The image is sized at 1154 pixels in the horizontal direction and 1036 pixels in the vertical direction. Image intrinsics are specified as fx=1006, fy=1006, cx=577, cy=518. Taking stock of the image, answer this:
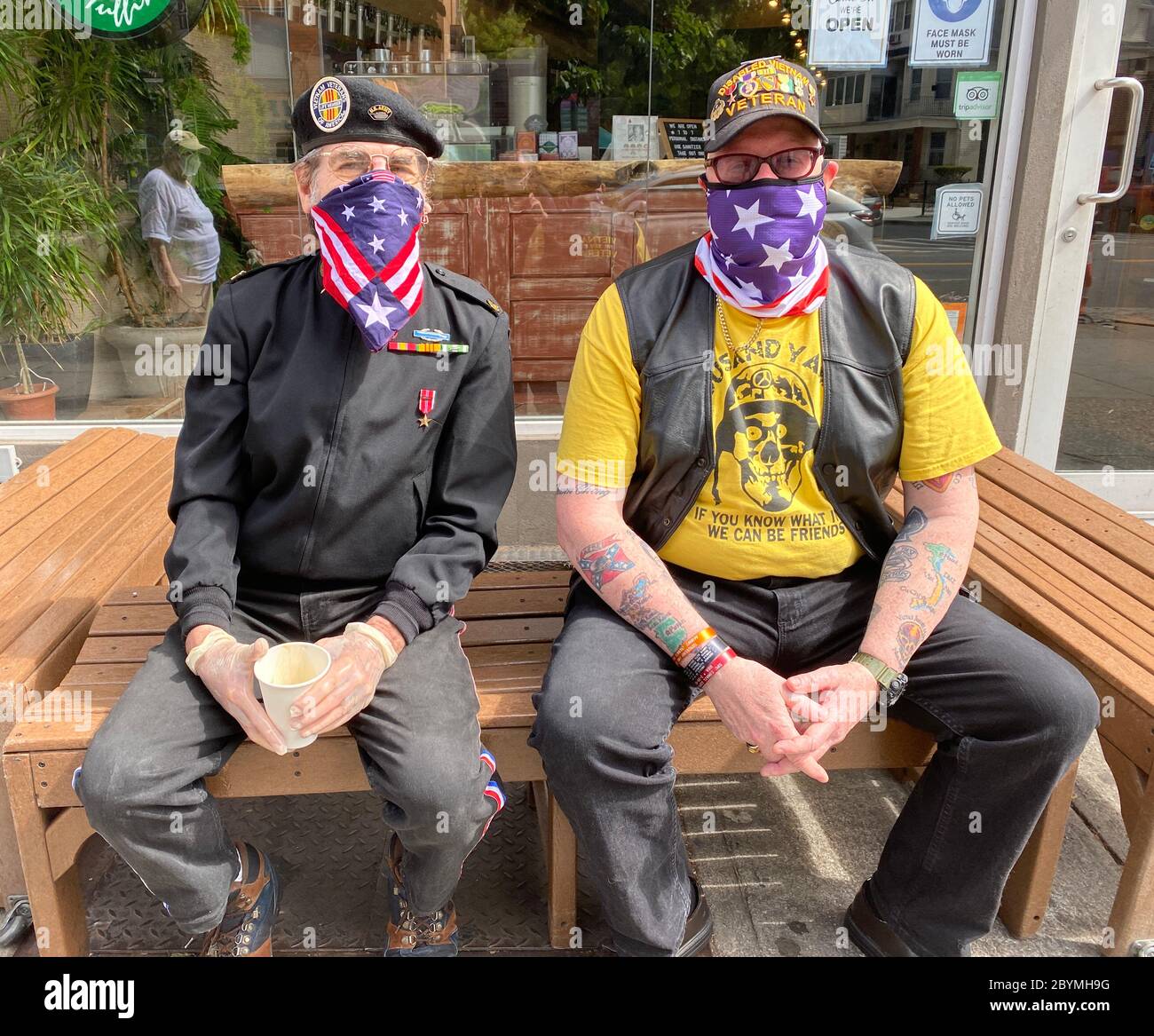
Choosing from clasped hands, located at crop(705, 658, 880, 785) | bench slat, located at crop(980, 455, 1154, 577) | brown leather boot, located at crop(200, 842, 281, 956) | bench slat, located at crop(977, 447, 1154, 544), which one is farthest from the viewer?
bench slat, located at crop(977, 447, 1154, 544)

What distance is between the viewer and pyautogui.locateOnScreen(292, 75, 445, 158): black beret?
2.13m

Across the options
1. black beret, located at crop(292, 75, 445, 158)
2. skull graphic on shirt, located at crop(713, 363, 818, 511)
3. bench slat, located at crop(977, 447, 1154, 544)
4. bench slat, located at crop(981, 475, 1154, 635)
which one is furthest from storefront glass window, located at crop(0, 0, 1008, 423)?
skull graphic on shirt, located at crop(713, 363, 818, 511)

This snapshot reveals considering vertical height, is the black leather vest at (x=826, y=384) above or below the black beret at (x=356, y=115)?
below

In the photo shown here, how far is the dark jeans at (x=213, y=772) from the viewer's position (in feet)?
6.19

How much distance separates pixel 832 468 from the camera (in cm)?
222

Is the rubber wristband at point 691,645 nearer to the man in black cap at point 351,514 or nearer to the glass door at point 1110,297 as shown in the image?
the man in black cap at point 351,514

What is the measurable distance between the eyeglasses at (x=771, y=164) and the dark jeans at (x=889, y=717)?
0.88m

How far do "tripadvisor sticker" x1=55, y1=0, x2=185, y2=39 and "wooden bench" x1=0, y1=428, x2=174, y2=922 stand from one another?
1.78 meters

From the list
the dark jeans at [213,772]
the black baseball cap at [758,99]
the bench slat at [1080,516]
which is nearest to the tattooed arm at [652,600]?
the dark jeans at [213,772]

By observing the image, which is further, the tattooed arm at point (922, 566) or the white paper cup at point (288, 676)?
the tattooed arm at point (922, 566)

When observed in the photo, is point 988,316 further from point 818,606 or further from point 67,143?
point 67,143

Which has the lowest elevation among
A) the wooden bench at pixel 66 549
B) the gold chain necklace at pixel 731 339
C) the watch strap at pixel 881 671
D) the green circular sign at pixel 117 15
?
the wooden bench at pixel 66 549

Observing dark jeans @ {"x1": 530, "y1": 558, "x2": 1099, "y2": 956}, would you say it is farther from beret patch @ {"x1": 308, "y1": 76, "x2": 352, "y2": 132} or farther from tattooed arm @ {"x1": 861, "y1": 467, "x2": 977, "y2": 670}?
beret patch @ {"x1": 308, "y1": 76, "x2": 352, "y2": 132}

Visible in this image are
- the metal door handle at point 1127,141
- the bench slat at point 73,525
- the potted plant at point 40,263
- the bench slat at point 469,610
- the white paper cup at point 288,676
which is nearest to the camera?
the white paper cup at point 288,676
